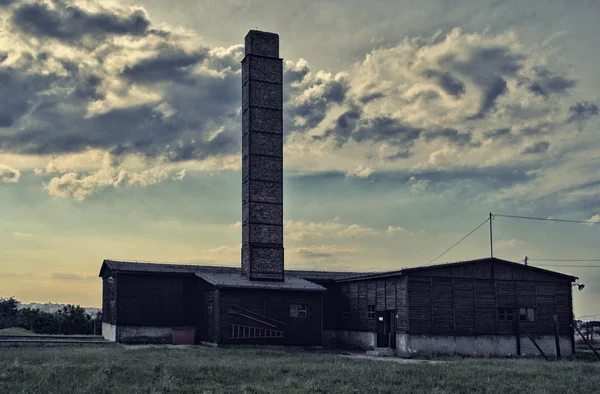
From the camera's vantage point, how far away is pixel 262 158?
170 feet

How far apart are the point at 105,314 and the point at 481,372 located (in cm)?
3356

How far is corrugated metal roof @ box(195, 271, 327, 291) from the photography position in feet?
151

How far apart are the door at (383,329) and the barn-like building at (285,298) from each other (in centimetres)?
7

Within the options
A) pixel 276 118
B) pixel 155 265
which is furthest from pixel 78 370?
pixel 276 118

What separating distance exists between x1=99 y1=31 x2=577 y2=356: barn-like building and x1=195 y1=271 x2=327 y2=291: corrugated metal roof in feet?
0.32

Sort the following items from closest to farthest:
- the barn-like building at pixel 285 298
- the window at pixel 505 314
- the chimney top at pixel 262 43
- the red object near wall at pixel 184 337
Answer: the barn-like building at pixel 285 298
the window at pixel 505 314
the red object near wall at pixel 184 337
the chimney top at pixel 262 43

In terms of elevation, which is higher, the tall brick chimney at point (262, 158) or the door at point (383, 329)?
the tall brick chimney at point (262, 158)

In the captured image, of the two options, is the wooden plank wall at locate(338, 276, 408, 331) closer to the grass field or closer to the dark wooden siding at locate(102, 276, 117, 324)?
the grass field

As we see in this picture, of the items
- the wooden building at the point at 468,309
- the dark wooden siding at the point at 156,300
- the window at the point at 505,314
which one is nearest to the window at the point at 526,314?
the wooden building at the point at 468,309

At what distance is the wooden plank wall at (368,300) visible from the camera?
Answer: 43062 mm

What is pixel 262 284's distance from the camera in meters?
47.4

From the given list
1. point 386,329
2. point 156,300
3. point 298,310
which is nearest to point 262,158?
point 298,310

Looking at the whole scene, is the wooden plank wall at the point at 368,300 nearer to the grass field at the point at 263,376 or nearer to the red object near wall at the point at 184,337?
the grass field at the point at 263,376

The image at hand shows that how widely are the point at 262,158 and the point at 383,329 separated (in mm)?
16140
